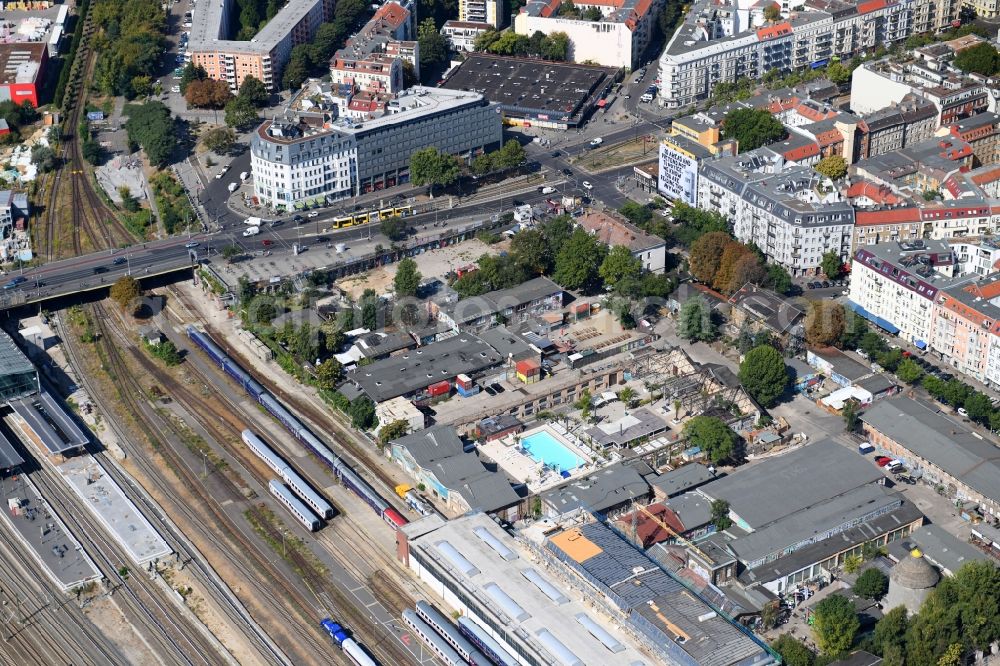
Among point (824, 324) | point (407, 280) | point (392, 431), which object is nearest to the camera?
point (392, 431)

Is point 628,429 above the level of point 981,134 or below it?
below

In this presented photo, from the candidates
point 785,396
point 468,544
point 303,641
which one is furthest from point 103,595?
point 785,396

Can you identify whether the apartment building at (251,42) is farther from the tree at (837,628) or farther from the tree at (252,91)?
the tree at (837,628)

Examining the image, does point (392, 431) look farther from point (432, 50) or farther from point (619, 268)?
point (432, 50)

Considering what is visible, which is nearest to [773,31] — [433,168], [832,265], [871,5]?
[871,5]

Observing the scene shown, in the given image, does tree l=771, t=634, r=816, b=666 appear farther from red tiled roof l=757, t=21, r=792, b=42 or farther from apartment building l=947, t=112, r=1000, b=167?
red tiled roof l=757, t=21, r=792, b=42

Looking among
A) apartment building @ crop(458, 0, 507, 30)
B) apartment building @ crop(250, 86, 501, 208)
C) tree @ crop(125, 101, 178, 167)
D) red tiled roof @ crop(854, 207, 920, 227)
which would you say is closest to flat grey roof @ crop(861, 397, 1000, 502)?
red tiled roof @ crop(854, 207, 920, 227)
